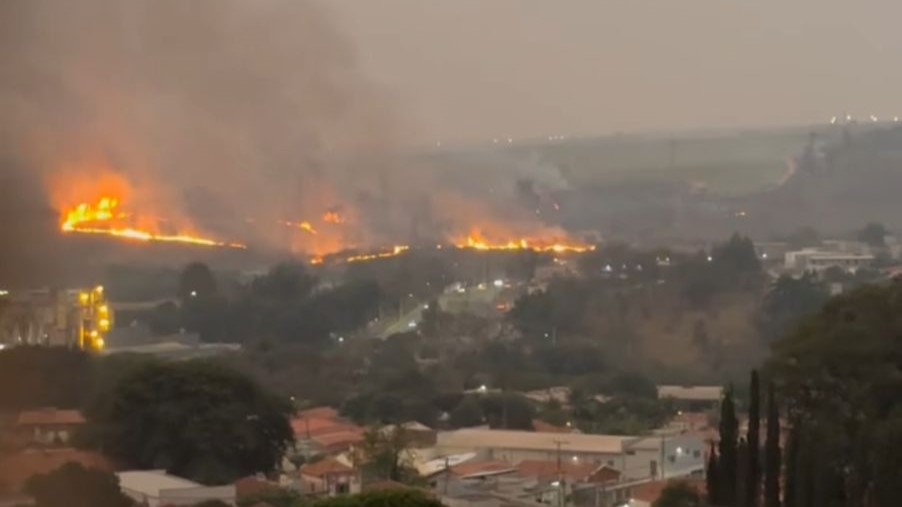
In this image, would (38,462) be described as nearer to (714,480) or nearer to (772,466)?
(714,480)

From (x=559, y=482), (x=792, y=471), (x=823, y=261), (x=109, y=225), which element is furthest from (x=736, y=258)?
(x=792, y=471)

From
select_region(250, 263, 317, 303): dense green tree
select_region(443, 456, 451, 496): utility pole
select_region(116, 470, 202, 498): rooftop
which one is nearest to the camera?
select_region(116, 470, 202, 498): rooftop

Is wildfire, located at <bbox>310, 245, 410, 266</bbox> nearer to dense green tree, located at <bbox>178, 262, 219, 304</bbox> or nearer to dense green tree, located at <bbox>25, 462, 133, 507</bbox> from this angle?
dense green tree, located at <bbox>178, 262, 219, 304</bbox>

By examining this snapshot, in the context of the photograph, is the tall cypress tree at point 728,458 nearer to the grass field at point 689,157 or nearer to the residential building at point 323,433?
the residential building at point 323,433

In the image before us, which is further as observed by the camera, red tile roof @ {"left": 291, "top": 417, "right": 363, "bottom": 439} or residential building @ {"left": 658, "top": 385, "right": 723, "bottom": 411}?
residential building @ {"left": 658, "top": 385, "right": 723, "bottom": 411}

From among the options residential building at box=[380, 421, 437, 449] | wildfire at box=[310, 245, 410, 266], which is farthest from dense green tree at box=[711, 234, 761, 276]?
residential building at box=[380, 421, 437, 449]
